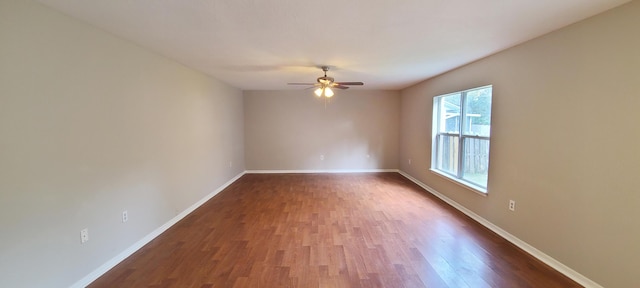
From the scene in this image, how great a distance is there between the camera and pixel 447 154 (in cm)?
443

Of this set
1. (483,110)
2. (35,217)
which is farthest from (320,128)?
(35,217)

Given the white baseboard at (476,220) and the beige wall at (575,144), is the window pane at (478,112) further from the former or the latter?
the white baseboard at (476,220)

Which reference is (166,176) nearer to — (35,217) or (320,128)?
(35,217)

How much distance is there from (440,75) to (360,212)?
2.78 metres

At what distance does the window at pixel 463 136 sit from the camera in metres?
3.33

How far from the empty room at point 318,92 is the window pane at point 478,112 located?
3 centimetres

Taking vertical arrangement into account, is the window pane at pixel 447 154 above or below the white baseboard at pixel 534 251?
above

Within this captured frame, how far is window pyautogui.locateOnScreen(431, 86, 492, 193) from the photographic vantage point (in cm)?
333

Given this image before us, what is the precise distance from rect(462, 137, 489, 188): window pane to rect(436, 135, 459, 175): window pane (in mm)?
300

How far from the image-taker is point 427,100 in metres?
4.91

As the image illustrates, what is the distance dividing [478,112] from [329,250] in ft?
9.19

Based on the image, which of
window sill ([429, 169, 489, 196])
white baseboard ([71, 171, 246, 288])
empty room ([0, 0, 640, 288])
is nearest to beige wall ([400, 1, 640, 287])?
empty room ([0, 0, 640, 288])

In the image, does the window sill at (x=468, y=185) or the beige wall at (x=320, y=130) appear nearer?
the window sill at (x=468, y=185)

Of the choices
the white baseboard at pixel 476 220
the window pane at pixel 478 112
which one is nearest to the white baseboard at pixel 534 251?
the white baseboard at pixel 476 220
